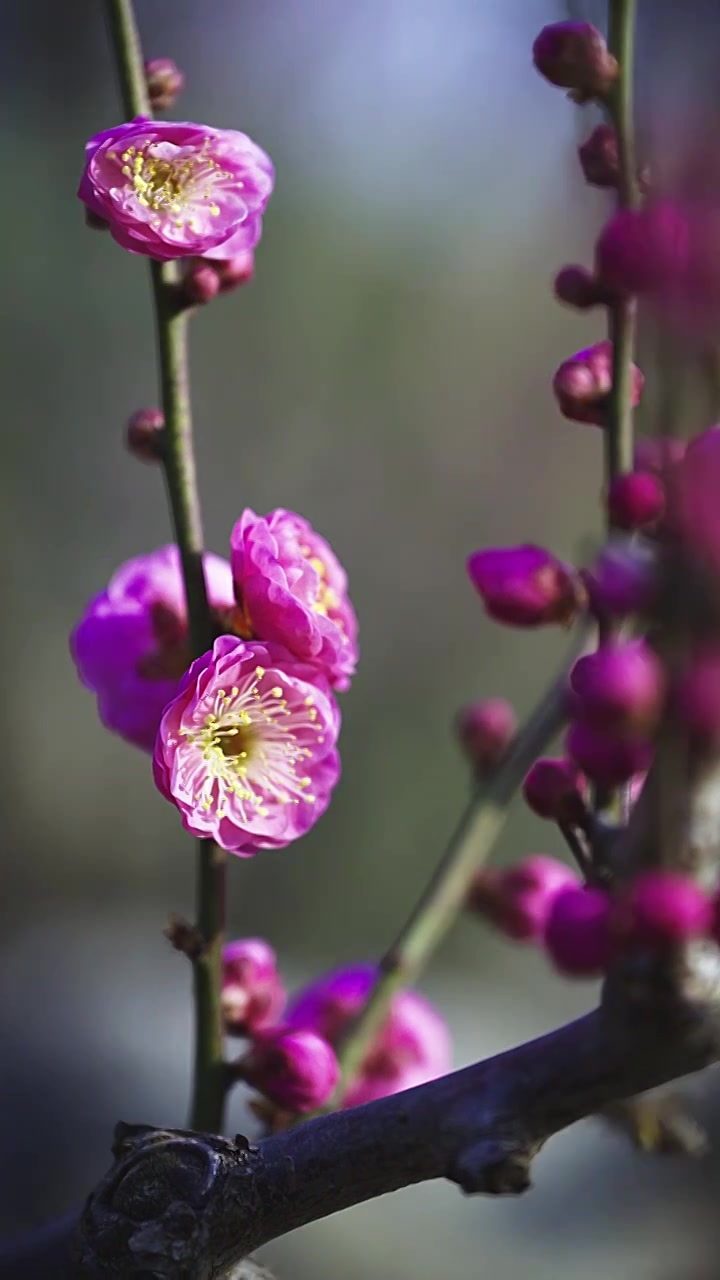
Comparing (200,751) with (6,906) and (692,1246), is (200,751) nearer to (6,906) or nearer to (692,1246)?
(692,1246)

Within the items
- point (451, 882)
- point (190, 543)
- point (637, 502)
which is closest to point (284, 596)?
point (190, 543)

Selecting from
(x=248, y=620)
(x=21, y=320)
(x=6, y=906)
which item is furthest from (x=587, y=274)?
(x=21, y=320)

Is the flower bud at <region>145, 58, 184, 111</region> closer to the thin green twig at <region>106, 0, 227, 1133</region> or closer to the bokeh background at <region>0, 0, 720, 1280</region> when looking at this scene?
the thin green twig at <region>106, 0, 227, 1133</region>

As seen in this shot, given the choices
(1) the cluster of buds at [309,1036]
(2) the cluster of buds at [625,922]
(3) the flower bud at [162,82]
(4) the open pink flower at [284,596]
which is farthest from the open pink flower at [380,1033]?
(3) the flower bud at [162,82]

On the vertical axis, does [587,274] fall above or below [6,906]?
above

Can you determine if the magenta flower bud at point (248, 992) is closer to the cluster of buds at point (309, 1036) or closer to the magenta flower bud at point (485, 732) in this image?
the cluster of buds at point (309, 1036)

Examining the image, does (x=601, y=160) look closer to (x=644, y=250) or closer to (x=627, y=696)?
(x=644, y=250)
